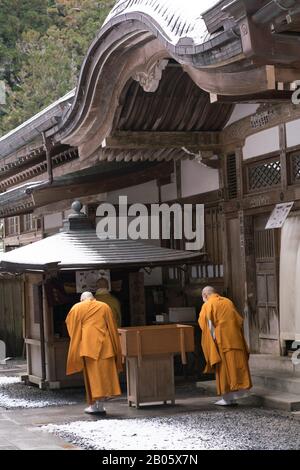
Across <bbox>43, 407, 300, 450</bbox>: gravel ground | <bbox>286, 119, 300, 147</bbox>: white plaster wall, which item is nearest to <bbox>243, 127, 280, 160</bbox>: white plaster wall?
<bbox>286, 119, 300, 147</bbox>: white plaster wall

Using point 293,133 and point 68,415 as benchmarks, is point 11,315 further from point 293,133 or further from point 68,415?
point 293,133

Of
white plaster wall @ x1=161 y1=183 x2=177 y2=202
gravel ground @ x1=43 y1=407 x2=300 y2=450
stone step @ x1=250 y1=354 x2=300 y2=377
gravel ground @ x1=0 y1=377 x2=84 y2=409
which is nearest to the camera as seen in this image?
gravel ground @ x1=43 y1=407 x2=300 y2=450

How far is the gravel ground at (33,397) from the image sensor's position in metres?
12.2

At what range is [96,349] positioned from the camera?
10750mm

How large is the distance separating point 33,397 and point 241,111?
5367 mm

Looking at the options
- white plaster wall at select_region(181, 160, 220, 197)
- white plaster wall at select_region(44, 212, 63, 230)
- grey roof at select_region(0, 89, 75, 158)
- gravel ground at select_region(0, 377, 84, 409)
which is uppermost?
grey roof at select_region(0, 89, 75, 158)

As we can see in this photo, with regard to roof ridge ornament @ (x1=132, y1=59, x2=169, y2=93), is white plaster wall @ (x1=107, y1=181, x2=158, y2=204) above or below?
below

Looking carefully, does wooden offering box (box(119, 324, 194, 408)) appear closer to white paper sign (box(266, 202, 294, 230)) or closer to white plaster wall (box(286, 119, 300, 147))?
white paper sign (box(266, 202, 294, 230))

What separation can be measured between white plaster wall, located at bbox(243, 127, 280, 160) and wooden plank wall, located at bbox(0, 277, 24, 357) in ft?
31.5

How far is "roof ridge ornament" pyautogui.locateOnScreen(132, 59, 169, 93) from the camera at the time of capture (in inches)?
417

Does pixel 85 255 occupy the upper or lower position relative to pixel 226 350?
upper

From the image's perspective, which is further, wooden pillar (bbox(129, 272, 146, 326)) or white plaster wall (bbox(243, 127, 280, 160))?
wooden pillar (bbox(129, 272, 146, 326))

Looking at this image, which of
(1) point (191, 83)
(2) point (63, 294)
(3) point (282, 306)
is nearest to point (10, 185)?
(2) point (63, 294)

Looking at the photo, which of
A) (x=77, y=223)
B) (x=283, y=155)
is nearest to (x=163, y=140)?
(x=77, y=223)
